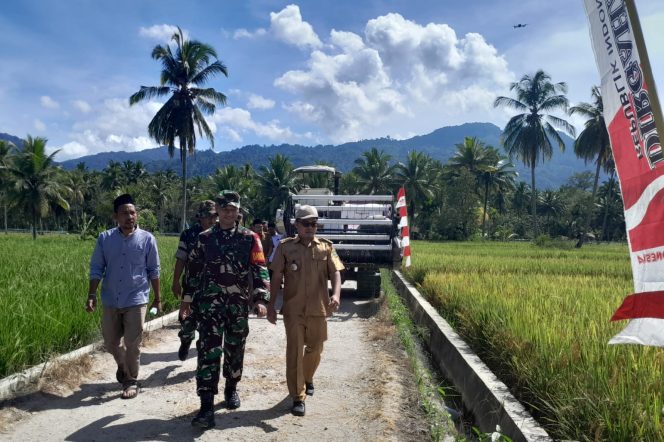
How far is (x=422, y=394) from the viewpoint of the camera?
4578 millimetres

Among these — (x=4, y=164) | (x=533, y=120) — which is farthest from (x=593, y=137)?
(x=4, y=164)

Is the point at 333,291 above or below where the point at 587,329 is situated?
above

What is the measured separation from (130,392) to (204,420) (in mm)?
1072

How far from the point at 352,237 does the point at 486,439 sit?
6868 mm

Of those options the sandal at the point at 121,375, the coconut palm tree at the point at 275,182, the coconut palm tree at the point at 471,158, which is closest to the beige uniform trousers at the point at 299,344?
the sandal at the point at 121,375

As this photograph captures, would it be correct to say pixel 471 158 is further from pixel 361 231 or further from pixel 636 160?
pixel 636 160

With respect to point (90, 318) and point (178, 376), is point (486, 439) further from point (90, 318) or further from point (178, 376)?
point (90, 318)

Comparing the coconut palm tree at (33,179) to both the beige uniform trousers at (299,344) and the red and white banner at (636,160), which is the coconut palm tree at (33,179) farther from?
the red and white banner at (636,160)

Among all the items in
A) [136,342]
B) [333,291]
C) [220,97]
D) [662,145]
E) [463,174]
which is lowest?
[136,342]

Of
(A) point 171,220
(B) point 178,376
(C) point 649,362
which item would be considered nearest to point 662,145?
(C) point 649,362

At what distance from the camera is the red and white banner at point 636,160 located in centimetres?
242

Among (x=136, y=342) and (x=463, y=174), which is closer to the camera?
(x=136, y=342)

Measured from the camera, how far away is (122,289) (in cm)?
452

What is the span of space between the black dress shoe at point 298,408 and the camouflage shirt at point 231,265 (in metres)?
0.91
